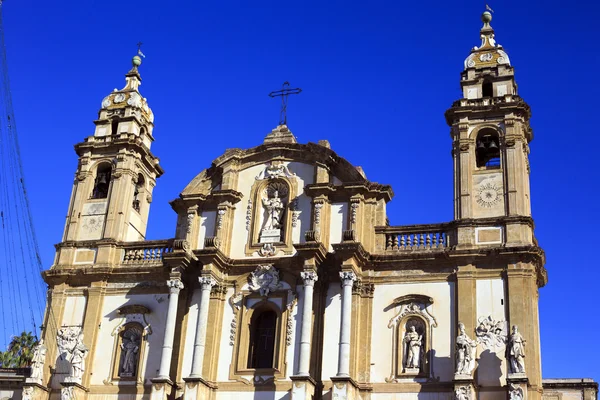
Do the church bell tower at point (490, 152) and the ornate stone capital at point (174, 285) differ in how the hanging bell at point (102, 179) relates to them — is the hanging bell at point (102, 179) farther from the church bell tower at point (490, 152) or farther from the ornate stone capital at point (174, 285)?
the church bell tower at point (490, 152)

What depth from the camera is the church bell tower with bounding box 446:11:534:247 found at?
94.5ft

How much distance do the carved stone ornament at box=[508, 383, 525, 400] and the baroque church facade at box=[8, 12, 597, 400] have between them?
6 cm

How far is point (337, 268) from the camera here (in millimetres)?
29578

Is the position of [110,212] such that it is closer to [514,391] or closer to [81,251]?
[81,251]

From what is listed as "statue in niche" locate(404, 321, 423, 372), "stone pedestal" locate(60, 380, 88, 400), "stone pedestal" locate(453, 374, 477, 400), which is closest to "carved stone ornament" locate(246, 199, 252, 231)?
"statue in niche" locate(404, 321, 423, 372)

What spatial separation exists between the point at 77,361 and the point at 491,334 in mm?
13935

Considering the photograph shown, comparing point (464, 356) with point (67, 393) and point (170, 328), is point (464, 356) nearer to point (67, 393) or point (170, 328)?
point (170, 328)

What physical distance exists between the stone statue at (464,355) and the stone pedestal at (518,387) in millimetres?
1305

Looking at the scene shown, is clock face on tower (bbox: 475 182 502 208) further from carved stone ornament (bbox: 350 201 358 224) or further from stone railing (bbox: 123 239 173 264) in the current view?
stone railing (bbox: 123 239 173 264)

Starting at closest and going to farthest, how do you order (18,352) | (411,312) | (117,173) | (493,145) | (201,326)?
(411,312) < (201,326) < (493,145) < (117,173) < (18,352)

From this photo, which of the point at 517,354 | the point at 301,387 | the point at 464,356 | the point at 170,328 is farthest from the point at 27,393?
the point at 517,354

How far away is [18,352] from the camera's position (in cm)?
4844

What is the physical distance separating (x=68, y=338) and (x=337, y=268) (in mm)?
9969

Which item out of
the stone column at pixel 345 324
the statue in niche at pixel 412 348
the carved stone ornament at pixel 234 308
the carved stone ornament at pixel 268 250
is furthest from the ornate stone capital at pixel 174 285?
the statue in niche at pixel 412 348
